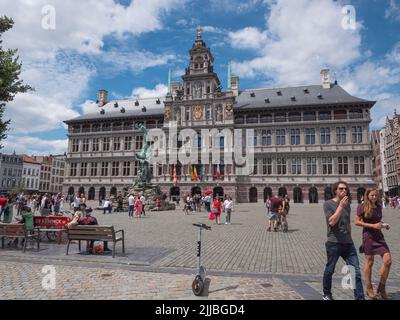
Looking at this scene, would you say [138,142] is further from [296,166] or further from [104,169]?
[296,166]

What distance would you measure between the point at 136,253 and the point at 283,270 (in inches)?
162

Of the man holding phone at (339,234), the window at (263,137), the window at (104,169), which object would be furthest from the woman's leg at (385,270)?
the window at (104,169)

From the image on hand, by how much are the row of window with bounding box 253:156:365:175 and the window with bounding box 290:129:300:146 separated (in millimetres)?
2462

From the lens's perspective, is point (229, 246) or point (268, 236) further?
point (268, 236)

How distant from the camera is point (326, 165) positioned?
4356cm

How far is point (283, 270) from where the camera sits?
272 inches

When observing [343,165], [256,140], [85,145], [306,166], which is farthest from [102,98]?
[343,165]

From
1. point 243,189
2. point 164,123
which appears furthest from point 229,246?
point 164,123

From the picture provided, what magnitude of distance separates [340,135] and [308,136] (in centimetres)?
440

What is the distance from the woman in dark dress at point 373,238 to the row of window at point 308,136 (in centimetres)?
4178

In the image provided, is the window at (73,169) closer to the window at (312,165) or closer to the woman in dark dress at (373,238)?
the window at (312,165)

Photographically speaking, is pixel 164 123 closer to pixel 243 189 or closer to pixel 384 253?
pixel 243 189

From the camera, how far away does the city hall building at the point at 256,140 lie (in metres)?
43.2
